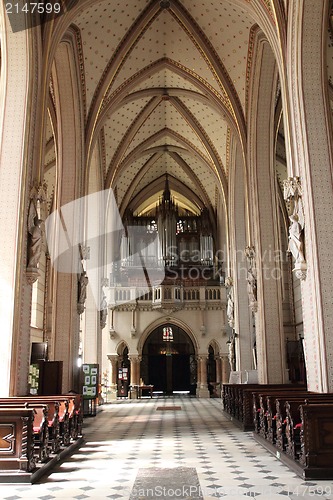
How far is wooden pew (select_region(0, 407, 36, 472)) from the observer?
601 cm

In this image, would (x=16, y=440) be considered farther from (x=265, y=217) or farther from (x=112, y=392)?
(x=112, y=392)

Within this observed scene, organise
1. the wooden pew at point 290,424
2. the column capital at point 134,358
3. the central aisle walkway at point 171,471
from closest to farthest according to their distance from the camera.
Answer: the central aisle walkway at point 171,471 → the wooden pew at point 290,424 → the column capital at point 134,358

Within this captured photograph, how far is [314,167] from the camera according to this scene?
9266mm

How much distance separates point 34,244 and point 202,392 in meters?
17.1

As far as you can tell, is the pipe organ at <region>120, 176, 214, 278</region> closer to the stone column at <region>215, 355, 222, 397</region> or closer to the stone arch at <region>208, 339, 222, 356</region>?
the stone arch at <region>208, 339, 222, 356</region>

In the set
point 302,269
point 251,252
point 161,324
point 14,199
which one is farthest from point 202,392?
point 14,199

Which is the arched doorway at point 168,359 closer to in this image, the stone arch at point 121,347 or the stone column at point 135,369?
the stone arch at point 121,347

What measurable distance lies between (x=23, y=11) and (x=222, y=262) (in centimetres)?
1835

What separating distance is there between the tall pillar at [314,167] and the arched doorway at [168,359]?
58.1 feet

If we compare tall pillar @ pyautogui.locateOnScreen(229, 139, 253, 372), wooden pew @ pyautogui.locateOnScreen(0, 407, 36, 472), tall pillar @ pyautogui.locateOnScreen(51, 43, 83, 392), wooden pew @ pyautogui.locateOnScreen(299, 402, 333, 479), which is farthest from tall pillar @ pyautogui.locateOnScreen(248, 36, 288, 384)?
wooden pew @ pyautogui.locateOnScreen(0, 407, 36, 472)

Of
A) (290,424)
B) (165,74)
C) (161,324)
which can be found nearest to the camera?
(290,424)

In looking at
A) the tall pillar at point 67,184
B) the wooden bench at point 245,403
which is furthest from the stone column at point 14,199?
the wooden bench at point 245,403

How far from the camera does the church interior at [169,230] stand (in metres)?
8.49

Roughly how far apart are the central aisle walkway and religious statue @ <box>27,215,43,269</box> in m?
3.43
